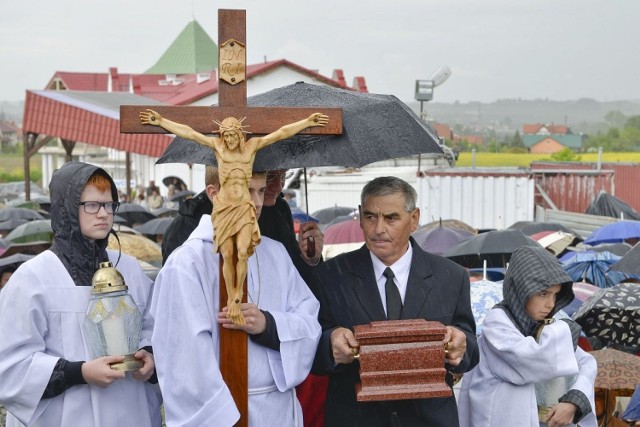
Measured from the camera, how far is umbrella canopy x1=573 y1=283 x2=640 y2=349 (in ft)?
21.6

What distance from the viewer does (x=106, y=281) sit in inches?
154

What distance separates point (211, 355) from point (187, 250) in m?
0.42

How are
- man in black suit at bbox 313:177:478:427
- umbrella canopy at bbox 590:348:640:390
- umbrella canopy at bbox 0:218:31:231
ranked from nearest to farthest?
man in black suit at bbox 313:177:478:427 < umbrella canopy at bbox 590:348:640:390 < umbrella canopy at bbox 0:218:31:231

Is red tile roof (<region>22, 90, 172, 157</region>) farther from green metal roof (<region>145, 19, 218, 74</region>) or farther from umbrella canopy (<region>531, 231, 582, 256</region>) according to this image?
green metal roof (<region>145, 19, 218, 74</region>)

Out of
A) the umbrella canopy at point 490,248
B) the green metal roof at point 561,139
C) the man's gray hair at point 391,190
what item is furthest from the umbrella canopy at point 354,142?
the green metal roof at point 561,139

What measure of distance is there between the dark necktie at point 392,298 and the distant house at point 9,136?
5886 inches

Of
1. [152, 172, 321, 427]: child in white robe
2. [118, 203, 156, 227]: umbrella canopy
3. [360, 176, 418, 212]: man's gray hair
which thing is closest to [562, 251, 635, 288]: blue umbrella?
[360, 176, 418, 212]: man's gray hair

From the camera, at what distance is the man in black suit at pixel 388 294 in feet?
14.0

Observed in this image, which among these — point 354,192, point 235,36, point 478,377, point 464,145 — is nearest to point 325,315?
point 478,377

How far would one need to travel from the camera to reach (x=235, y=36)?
12.9 ft

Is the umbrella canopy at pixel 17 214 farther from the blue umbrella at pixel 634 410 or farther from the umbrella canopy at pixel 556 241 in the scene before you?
the blue umbrella at pixel 634 410

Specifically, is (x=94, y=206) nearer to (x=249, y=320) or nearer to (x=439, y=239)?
(x=249, y=320)

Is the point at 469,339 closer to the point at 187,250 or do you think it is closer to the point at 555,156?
the point at 187,250

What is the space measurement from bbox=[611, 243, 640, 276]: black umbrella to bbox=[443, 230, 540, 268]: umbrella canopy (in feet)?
4.16
